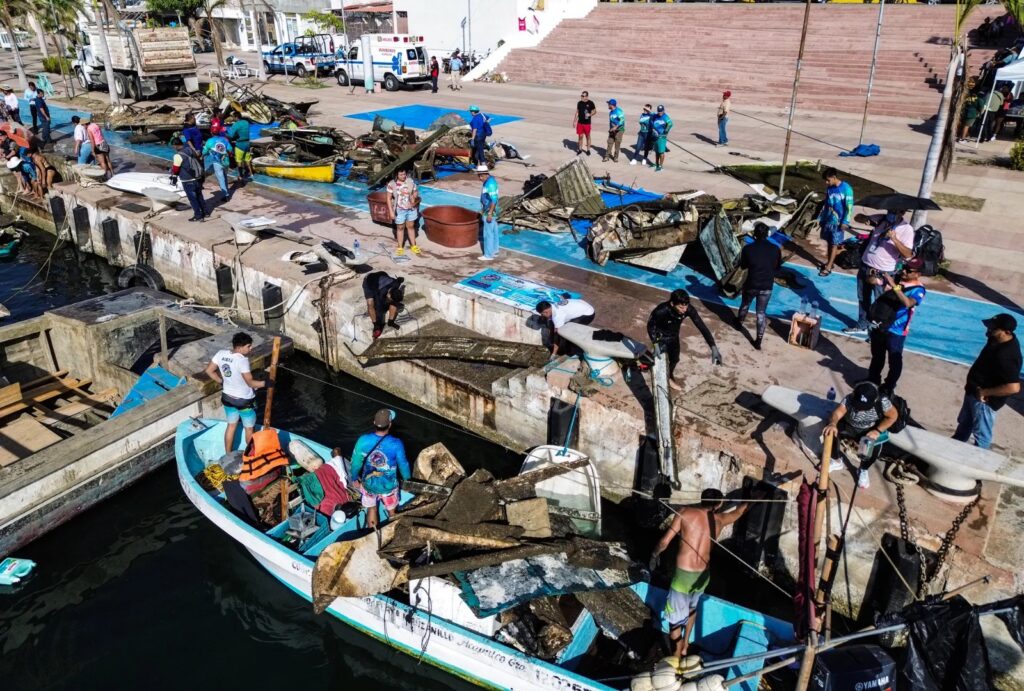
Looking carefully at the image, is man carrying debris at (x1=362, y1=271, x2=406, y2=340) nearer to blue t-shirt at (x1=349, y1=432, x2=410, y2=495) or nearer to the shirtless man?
blue t-shirt at (x1=349, y1=432, x2=410, y2=495)

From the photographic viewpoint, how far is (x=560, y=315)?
35.3 feet

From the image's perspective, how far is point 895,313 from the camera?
29.3 feet

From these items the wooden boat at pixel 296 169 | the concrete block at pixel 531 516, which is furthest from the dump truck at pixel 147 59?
the concrete block at pixel 531 516

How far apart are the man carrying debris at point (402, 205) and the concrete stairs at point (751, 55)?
21256mm

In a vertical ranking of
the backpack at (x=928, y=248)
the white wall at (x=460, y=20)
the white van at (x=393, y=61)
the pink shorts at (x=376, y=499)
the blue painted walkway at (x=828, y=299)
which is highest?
the white wall at (x=460, y=20)

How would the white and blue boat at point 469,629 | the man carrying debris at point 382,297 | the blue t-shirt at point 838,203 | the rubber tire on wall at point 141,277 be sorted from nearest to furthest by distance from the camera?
the white and blue boat at point 469,629 < the man carrying debris at point 382,297 < the blue t-shirt at point 838,203 < the rubber tire on wall at point 141,277

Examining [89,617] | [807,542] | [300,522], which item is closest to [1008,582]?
[807,542]

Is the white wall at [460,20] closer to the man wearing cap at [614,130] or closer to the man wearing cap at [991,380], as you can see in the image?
the man wearing cap at [614,130]

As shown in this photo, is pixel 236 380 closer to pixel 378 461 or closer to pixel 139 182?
pixel 378 461

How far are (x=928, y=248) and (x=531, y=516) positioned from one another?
392 inches

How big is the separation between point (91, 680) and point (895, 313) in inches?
412

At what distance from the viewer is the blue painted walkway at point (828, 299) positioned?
11297 mm

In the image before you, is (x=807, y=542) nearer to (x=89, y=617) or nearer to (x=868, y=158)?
(x=89, y=617)

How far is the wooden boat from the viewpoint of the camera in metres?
20.3
